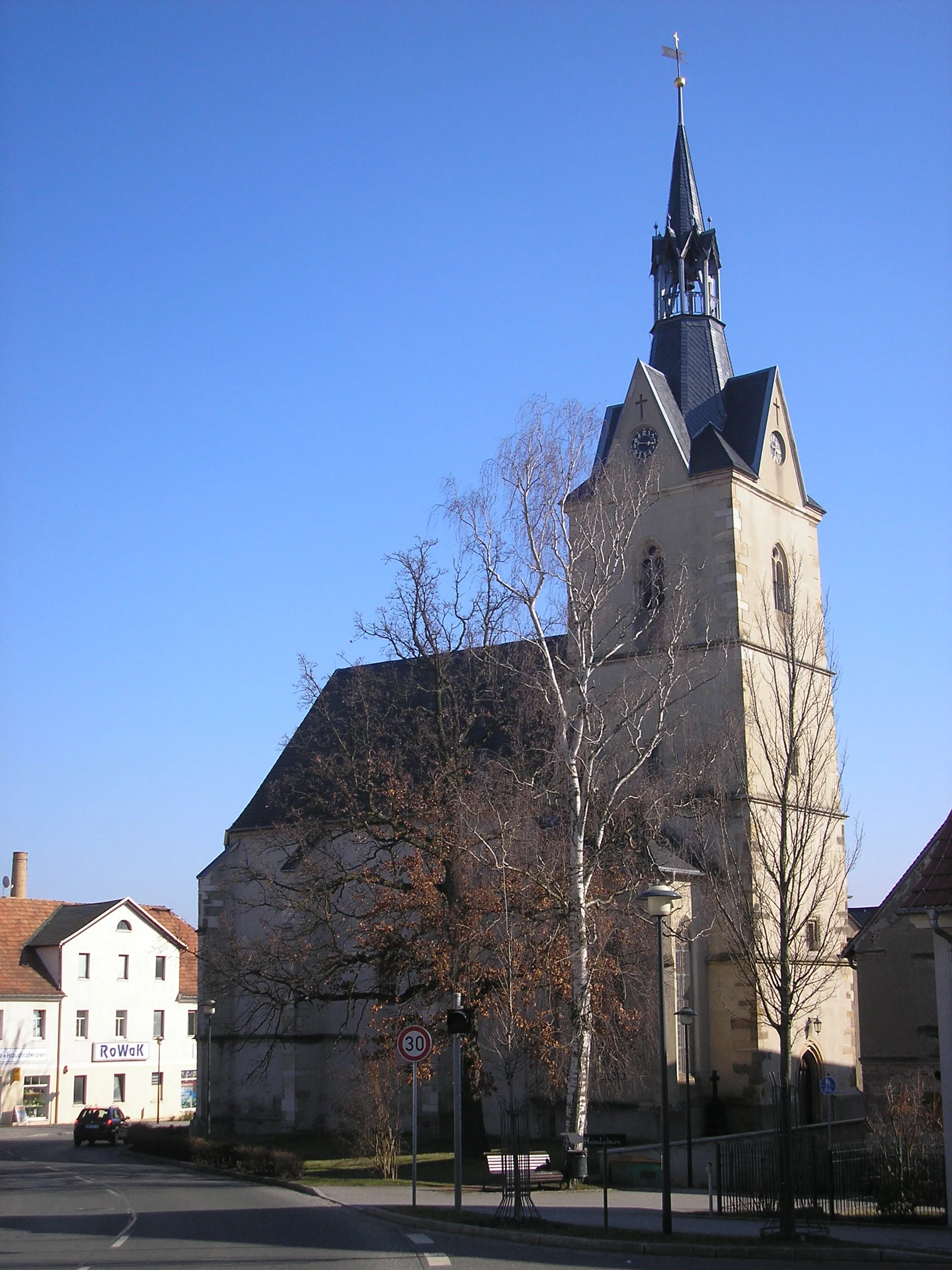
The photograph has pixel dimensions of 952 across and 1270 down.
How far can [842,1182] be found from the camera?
20188 mm

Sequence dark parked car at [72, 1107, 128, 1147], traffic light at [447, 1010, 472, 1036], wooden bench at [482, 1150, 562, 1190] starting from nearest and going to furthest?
traffic light at [447, 1010, 472, 1036]
wooden bench at [482, 1150, 562, 1190]
dark parked car at [72, 1107, 128, 1147]

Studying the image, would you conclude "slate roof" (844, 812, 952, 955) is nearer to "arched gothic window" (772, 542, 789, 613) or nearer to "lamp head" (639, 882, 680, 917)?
"lamp head" (639, 882, 680, 917)

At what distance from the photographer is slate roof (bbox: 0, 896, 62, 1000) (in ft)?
166

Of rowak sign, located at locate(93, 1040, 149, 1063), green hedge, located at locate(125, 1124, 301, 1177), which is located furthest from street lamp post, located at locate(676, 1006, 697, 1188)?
rowak sign, located at locate(93, 1040, 149, 1063)

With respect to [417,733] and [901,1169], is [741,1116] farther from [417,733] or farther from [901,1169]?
[901,1169]

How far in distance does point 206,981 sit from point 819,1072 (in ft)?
49.6

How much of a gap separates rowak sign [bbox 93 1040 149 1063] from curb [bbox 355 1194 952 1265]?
3993 centimetres

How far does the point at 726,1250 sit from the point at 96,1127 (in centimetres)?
2911

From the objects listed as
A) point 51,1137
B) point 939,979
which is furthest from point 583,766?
point 51,1137

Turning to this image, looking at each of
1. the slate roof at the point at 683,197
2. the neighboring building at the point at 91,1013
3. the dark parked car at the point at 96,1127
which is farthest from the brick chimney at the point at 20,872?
the slate roof at the point at 683,197

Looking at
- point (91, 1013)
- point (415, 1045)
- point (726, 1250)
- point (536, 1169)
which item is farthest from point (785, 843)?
point (91, 1013)

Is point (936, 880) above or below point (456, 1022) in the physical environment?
above

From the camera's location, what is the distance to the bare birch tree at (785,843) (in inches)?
669

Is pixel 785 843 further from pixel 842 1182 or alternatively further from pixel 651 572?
pixel 651 572
